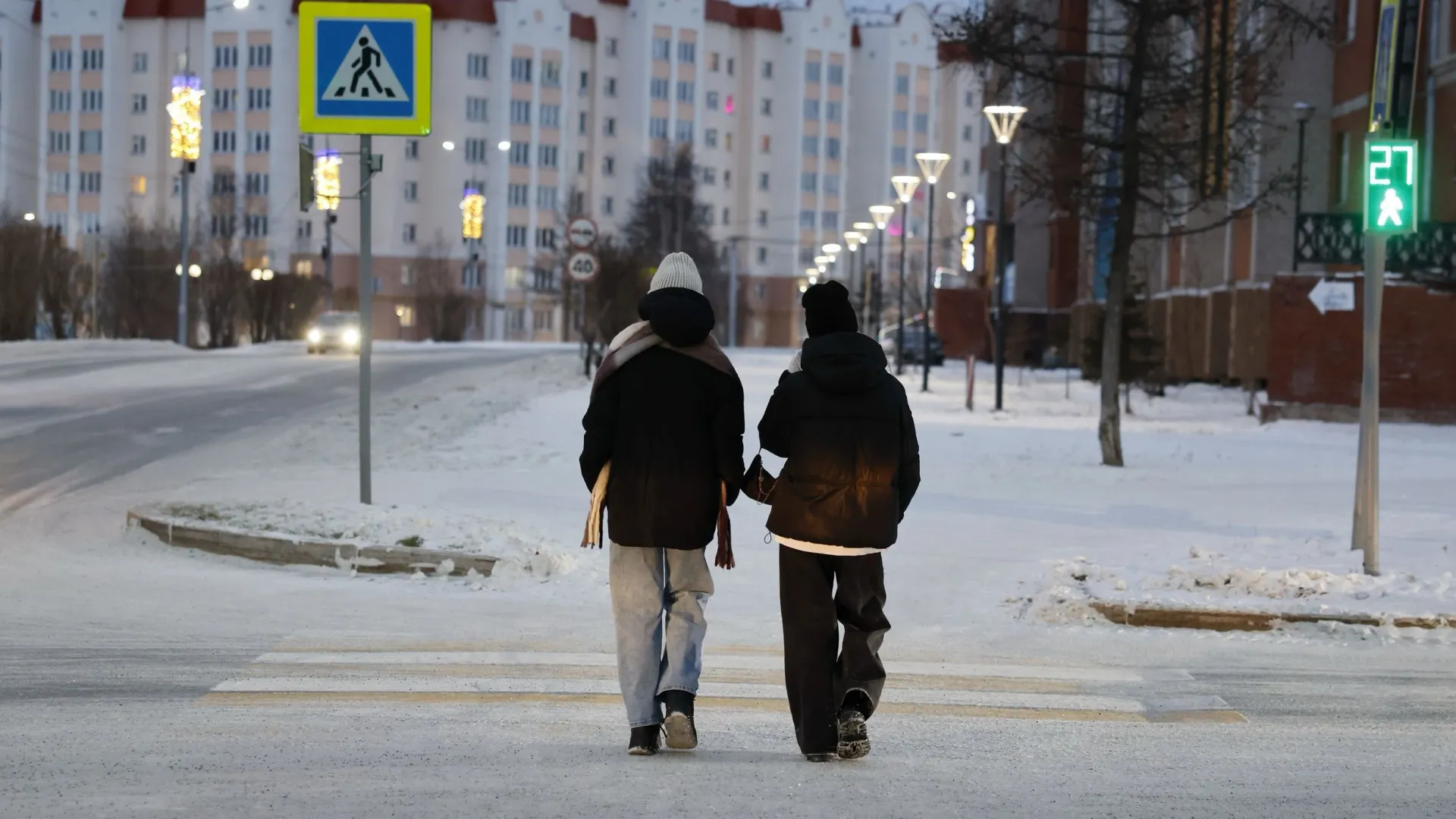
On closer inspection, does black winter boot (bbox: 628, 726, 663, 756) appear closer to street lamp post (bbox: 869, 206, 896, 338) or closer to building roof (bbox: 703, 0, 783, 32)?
street lamp post (bbox: 869, 206, 896, 338)

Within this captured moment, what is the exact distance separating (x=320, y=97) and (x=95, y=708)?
268 inches

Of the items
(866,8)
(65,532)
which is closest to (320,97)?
(65,532)

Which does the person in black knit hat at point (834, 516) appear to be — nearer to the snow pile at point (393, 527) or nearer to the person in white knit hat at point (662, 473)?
the person in white knit hat at point (662, 473)

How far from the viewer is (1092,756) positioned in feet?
22.3

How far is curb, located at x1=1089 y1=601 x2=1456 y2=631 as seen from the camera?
10.3m

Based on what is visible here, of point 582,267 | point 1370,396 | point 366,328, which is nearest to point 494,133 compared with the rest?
point 582,267

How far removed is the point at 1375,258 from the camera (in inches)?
477

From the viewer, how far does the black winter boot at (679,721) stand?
6523mm

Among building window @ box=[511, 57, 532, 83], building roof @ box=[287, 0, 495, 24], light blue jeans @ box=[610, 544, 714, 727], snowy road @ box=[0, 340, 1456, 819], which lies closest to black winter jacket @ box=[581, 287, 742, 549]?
light blue jeans @ box=[610, 544, 714, 727]

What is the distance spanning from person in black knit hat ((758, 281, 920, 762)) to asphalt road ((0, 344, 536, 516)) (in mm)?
10170

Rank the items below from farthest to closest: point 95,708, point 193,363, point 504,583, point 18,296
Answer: point 18,296 → point 193,363 → point 504,583 → point 95,708

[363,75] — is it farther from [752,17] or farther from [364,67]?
[752,17]

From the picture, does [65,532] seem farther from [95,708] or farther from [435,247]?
[435,247]

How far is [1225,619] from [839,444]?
15.6ft
